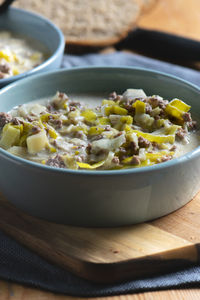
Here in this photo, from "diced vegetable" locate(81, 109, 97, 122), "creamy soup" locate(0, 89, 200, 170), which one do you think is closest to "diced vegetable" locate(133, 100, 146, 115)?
"creamy soup" locate(0, 89, 200, 170)

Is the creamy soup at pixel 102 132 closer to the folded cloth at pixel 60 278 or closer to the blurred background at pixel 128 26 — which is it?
the folded cloth at pixel 60 278

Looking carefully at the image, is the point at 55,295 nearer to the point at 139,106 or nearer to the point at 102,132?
the point at 102,132

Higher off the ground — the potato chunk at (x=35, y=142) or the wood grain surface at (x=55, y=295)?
the potato chunk at (x=35, y=142)

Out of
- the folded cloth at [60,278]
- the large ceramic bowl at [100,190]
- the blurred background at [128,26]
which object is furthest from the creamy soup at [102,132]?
the blurred background at [128,26]

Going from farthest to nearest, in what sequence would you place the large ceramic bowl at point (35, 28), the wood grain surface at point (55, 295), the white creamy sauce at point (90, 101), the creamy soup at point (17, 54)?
the large ceramic bowl at point (35, 28) → the creamy soup at point (17, 54) → the white creamy sauce at point (90, 101) → the wood grain surface at point (55, 295)

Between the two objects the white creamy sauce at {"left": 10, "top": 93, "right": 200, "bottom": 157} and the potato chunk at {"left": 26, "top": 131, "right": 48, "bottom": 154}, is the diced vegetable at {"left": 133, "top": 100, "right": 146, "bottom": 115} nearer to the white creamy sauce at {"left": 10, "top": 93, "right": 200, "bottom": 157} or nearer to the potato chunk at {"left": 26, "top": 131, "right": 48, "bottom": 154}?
the white creamy sauce at {"left": 10, "top": 93, "right": 200, "bottom": 157}

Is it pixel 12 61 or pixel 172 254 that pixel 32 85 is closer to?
pixel 12 61

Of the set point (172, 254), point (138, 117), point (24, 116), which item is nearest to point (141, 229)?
point (172, 254)
